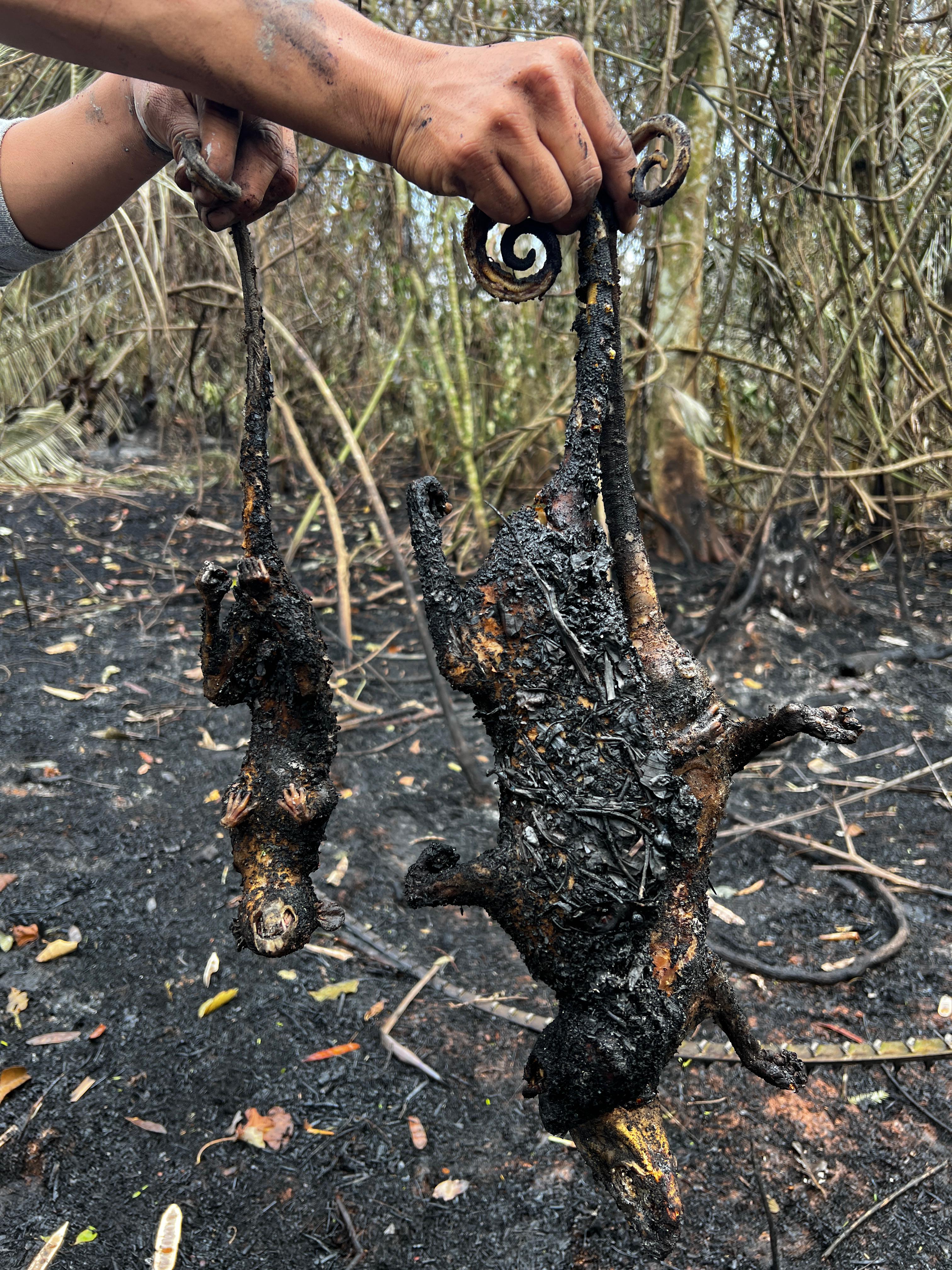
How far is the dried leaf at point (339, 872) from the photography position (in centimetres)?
282

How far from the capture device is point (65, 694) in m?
3.72

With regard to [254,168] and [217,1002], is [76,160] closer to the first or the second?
[254,168]

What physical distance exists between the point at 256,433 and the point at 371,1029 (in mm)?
1715

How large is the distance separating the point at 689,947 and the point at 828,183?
4.12 m

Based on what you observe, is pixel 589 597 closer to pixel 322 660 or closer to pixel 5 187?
pixel 322 660

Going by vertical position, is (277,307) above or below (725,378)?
above

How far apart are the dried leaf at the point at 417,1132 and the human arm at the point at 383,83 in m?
1.98

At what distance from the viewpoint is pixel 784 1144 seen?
6.64 ft

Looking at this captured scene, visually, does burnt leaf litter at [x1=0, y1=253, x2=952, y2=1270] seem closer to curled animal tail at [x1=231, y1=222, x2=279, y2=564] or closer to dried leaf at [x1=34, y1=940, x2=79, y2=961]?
dried leaf at [x1=34, y1=940, x2=79, y2=961]

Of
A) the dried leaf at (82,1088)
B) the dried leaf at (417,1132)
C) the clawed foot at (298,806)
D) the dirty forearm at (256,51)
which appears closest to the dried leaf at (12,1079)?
the dried leaf at (82,1088)

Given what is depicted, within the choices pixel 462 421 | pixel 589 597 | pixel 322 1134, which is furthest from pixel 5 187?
pixel 462 421

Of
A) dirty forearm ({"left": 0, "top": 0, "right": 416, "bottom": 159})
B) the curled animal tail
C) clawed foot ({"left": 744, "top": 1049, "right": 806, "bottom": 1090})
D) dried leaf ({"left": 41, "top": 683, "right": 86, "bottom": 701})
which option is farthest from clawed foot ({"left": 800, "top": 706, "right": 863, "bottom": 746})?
dried leaf ({"left": 41, "top": 683, "right": 86, "bottom": 701})

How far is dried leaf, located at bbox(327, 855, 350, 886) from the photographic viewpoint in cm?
282

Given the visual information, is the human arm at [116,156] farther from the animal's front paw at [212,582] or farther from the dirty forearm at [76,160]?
the animal's front paw at [212,582]
